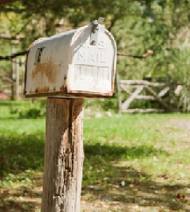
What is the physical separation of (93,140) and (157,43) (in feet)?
9.25

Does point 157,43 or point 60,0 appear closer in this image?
point 60,0

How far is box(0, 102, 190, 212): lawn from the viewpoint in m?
6.11

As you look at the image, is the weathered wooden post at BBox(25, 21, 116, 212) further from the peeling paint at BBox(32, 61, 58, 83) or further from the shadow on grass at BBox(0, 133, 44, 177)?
the shadow on grass at BBox(0, 133, 44, 177)

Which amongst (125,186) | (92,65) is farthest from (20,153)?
(92,65)

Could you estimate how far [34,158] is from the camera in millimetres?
8633

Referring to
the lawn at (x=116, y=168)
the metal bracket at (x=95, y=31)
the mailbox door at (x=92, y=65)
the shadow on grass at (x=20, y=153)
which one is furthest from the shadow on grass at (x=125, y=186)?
the metal bracket at (x=95, y=31)

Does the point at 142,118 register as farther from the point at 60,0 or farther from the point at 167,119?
the point at 60,0

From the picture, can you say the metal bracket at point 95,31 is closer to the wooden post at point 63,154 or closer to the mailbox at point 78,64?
the mailbox at point 78,64

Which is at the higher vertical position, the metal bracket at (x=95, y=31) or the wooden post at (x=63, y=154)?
the metal bracket at (x=95, y=31)

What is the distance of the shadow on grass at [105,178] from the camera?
20.0 ft

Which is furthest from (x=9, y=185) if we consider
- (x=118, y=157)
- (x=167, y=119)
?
(x=167, y=119)

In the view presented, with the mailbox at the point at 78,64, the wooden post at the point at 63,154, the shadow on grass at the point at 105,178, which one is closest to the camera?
the mailbox at the point at 78,64

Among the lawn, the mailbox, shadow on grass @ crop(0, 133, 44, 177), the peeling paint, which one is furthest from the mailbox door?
shadow on grass @ crop(0, 133, 44, 177)

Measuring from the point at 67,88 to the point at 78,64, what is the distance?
0.57 feet
